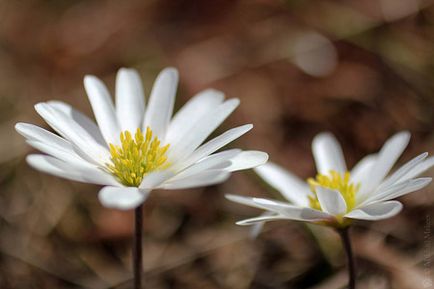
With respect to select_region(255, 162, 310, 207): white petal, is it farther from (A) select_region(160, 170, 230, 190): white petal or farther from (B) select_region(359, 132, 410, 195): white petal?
(A) select_region(160, 170, 230, 190): white petal

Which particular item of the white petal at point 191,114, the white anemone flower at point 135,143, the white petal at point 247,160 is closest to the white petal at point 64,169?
the white anemone flower at point 135,143

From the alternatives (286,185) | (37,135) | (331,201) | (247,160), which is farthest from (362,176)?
(37,135)

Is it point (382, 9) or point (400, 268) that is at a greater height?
point (382, 9)

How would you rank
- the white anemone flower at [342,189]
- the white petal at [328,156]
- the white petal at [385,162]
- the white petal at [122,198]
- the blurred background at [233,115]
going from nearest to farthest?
the white petal at [122,198]
the white anemone flower at [342,189]
the white petal at [385,162]
the white petal at [328,156]
the blurred background at [233,115]

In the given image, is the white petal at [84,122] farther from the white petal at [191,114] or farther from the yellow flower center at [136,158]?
the white petal at [191,114]

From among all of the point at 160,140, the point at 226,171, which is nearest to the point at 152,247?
the point at 160,140

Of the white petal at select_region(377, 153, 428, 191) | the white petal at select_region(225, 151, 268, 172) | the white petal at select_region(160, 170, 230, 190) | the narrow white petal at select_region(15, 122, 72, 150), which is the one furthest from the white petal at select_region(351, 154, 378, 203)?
the narrow white petal at select_region(15, 122, 72, 150)

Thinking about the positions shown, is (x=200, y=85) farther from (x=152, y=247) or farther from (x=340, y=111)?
(x=152, y=247)
